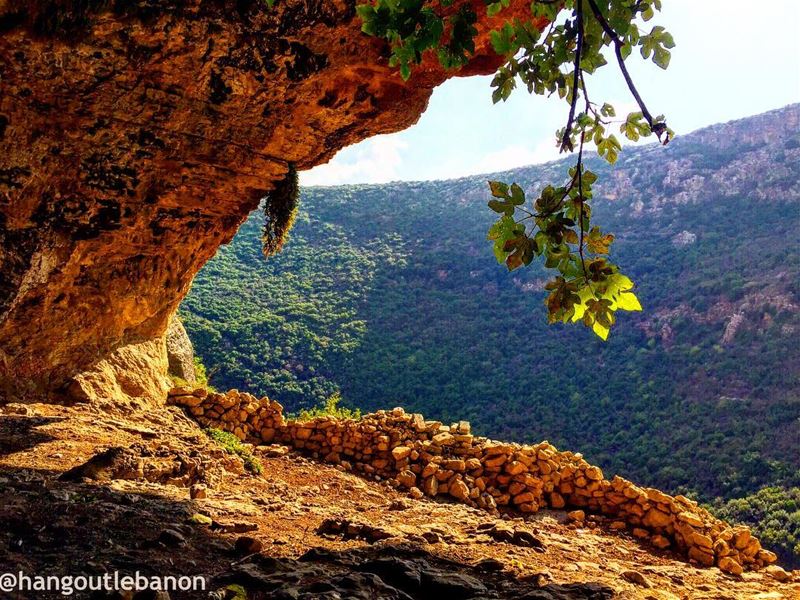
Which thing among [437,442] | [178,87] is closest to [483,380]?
[437,442]

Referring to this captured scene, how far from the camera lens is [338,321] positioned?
33.6 m

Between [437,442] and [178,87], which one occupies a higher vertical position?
[178,87]

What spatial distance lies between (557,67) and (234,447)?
7801mm

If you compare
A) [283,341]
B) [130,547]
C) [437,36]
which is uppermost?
[437,36]

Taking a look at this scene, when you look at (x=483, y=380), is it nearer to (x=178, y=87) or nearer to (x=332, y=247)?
(x=332, y=247)

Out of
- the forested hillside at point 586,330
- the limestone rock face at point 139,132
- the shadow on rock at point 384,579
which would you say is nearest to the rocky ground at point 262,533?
the shadow on rock at point 384,579

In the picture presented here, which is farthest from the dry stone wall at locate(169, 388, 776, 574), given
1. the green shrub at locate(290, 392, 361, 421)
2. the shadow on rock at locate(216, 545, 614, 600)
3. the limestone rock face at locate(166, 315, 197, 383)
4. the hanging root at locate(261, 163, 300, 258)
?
the shadow on rock at locate(216, 545, 614, 600)

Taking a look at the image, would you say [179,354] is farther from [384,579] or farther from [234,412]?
[384,579]

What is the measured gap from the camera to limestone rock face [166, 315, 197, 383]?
491 inches

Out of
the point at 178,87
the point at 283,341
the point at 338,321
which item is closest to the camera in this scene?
the point at 178,87

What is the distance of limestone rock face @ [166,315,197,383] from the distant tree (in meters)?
11.2

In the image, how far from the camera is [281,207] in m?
8.41

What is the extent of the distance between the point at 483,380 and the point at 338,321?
9183 mm

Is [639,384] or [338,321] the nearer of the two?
[639,384]
